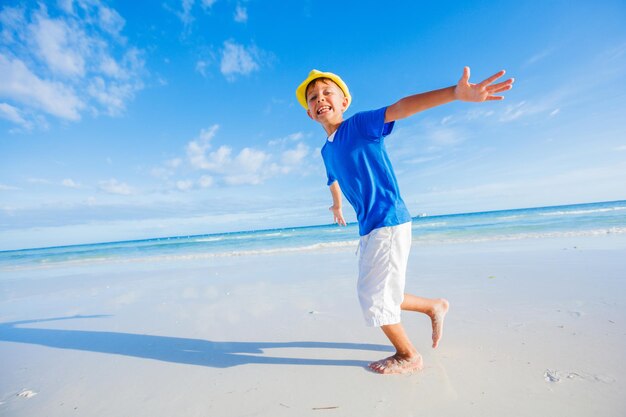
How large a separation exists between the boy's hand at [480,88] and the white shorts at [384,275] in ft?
2.73

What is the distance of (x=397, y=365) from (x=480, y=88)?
165 cm

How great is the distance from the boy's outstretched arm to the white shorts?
72cm

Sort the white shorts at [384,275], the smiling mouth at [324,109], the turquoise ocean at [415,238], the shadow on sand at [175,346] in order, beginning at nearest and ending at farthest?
the white shorts at [384,275] < the smiling mouth at [324,109] < the shadow on sand at [175,346] < the turquoise ocean at [415,238]

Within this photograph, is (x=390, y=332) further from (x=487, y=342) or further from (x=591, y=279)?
(x=591, y=279)

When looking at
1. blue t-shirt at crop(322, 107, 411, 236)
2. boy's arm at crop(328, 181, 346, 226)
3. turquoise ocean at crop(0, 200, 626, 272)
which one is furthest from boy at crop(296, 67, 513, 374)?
turquoise ocean at crop(0, 200, 626, 272)

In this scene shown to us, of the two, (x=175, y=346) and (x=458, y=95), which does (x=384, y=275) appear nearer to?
(x=458, y=95)

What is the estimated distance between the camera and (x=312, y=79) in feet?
7.44

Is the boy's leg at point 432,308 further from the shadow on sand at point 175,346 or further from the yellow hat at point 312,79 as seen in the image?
the yellow hat at point 312,79

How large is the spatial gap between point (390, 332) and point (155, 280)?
5.83 meters

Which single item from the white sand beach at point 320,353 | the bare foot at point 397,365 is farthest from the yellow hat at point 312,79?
the white sand beach at point 320,353

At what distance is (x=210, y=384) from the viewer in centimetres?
201

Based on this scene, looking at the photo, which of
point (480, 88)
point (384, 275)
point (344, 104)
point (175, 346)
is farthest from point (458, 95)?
point (175, 346)

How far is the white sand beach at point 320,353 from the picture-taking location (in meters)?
1.70

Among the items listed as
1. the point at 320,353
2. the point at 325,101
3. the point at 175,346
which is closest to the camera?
the point at 325,101
